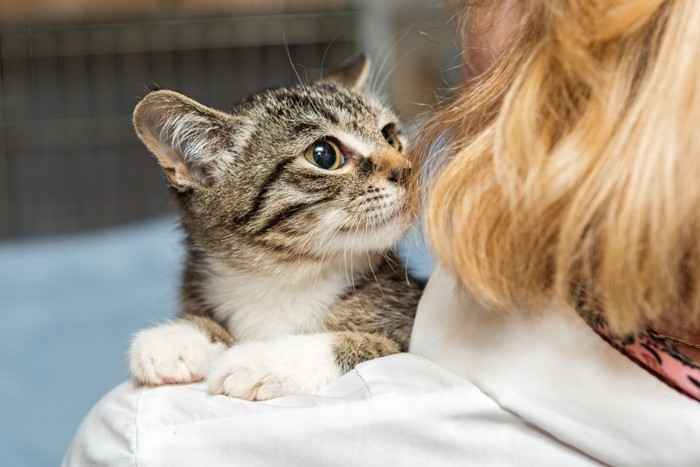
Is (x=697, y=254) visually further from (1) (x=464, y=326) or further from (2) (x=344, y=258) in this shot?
(2) (x=344, y=258)

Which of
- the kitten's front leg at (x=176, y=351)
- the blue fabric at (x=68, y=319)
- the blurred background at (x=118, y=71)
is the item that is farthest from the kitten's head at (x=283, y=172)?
the blurred background at (x=118, y=71)

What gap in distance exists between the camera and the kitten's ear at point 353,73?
60.6 inches

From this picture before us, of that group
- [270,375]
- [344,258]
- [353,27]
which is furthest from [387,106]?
[353,27]

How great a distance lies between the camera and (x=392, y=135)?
1.36 meters

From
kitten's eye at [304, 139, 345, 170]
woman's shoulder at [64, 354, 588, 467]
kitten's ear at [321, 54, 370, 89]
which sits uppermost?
kitten's ear at [321, 54, 370, 89]

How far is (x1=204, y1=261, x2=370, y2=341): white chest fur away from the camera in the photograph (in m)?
1.21

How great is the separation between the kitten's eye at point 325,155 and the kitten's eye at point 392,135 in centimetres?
15

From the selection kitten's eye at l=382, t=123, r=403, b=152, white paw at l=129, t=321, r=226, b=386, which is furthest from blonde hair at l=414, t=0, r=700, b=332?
kitten's eye at l=382, t=123, r=403, b=152

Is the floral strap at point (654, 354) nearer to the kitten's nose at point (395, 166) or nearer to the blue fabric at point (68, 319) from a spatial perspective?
the kitten's nose at point (395, 166)

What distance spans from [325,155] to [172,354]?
381mm

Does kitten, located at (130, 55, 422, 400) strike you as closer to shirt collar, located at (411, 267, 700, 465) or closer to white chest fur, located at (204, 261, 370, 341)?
white chest fur, located at (204, 261, 370, 341)

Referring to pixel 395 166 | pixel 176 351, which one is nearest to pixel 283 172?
pixel 395 166

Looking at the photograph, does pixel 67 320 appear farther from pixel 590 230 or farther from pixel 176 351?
pixel 590 230

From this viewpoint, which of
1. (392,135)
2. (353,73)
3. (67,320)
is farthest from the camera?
(67,320)
